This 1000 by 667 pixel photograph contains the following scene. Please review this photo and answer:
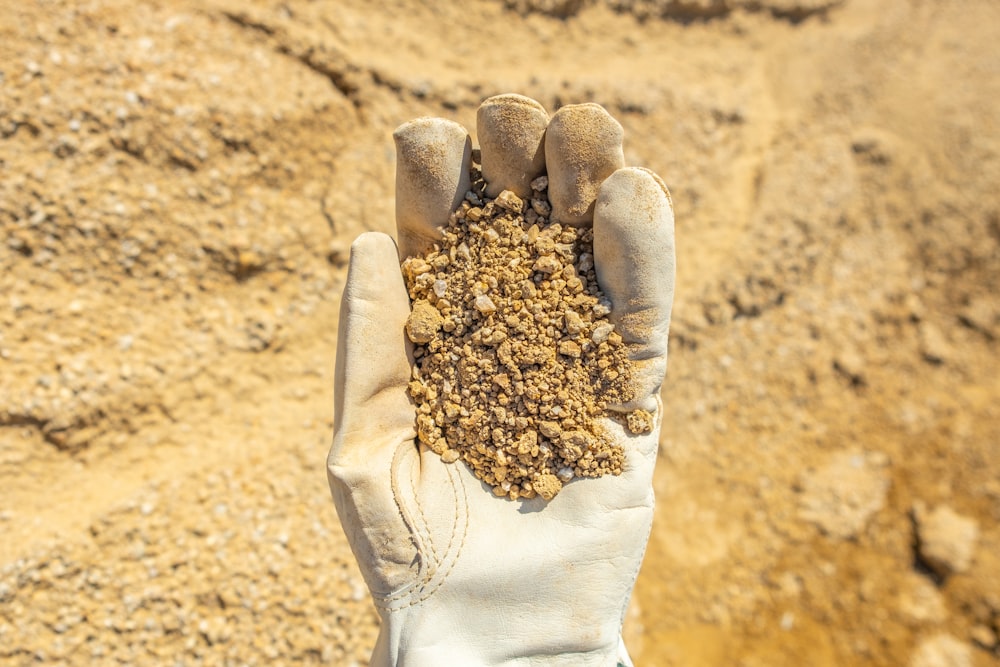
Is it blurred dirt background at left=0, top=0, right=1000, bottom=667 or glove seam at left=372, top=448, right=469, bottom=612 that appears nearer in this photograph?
glove seam at left=372, top=448, right=469, bottom=612


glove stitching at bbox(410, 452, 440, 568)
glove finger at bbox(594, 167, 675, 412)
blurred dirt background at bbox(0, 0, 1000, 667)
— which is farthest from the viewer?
blurred dirt background at bbox(0, 0, 1000, 667)

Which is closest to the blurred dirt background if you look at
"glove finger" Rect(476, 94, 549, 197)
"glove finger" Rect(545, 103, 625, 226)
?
"glove finger" Rect(476, 94, 549, 197)

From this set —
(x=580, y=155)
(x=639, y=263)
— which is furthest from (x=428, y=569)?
(x=580, y=155)

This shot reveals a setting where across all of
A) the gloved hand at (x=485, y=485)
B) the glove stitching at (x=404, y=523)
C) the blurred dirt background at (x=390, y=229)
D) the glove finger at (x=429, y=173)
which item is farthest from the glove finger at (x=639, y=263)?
the blurred dirt background at (x=390, y=229)

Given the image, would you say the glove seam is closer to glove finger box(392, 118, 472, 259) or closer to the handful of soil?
the handful of soil

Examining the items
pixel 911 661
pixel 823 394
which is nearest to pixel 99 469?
pixel 823 394

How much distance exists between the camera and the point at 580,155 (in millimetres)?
1541

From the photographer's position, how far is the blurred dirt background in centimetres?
219

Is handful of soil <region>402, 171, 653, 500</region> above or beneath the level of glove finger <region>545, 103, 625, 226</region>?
beneath

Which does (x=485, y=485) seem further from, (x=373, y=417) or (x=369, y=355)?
(x=369, y=355)

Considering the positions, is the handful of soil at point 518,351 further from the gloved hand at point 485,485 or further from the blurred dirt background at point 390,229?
the blurred dirt background at point 390,229

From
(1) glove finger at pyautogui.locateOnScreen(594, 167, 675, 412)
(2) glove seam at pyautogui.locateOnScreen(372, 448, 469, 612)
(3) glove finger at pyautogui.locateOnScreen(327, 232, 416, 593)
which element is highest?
(1) glove finger at pyautogui.locateOnScreen(594, 167, 675, 412)

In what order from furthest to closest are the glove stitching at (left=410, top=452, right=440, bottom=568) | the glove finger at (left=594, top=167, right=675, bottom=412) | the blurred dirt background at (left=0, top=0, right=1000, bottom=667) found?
the blurred dirt background at (left=0, top=0, right=1000, bottom=667), the glove stitching at (left=410, top=452, right=440, bottom=568), the glove finger at (left=594, top=167, right=675, bottom=412)

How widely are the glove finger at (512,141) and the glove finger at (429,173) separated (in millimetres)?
65
